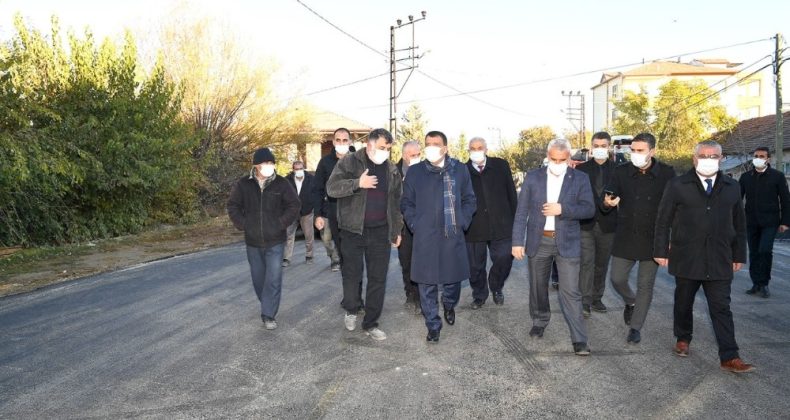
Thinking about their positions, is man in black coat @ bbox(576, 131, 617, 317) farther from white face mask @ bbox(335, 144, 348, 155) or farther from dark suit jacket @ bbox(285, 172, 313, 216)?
dark suit jacket @ bbox(285, 172, 313, 216)

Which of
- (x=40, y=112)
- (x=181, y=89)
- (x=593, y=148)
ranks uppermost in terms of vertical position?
(x=181, y=89)

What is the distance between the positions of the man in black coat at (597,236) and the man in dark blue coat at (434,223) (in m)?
1.69

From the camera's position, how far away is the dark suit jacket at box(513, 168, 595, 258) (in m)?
5.64

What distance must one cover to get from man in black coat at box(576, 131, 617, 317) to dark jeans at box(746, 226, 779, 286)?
7.54 ft

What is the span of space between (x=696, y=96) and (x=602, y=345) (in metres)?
46.8

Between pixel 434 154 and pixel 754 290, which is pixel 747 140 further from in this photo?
pixel 434 154

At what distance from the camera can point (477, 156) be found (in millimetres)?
7312

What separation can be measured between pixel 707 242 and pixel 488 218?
269 cm

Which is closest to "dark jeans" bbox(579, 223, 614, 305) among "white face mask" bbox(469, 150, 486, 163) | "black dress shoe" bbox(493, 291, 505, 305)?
"black dress shoe" bbox(493, 291, 505, 305)

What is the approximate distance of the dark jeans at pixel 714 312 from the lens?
5.05m

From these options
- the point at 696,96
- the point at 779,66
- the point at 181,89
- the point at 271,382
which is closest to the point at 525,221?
the point at 271,382

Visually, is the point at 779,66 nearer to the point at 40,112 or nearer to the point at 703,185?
the point at 703,185

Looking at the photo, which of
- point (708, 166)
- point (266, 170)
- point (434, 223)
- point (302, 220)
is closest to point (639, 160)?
point (708, 166)

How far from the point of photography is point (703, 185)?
530cm
